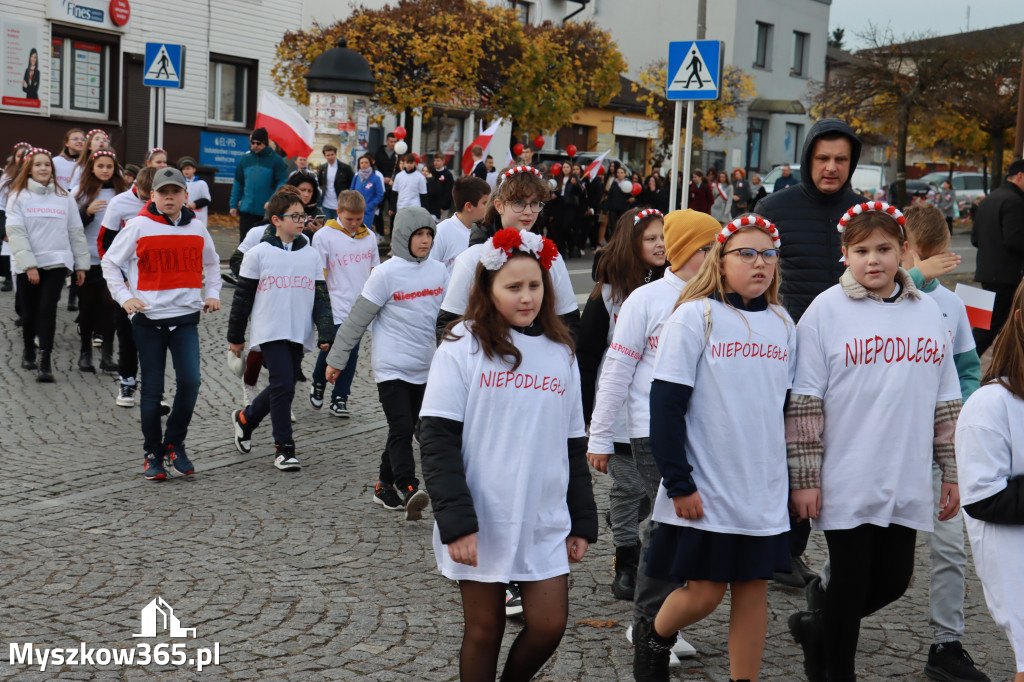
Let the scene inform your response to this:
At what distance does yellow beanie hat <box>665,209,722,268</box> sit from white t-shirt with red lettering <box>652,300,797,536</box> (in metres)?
0.68

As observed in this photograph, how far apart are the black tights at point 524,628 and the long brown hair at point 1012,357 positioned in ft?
4.70

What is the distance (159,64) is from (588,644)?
11.0 m

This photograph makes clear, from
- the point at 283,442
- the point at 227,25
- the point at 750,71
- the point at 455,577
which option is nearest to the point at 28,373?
the point at 283,442

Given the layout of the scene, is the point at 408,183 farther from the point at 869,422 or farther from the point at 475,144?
the point at 869,422

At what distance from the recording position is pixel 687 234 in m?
4.55

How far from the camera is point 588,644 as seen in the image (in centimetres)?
473

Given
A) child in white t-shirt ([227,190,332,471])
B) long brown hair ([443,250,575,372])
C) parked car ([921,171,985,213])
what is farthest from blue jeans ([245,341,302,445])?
parked car ([921,171,985,213])

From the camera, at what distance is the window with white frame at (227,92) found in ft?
87.2

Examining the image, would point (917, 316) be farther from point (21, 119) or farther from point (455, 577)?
point (21, 119)

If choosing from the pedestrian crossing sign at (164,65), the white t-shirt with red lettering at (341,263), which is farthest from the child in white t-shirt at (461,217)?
the pedestrian crossing sign at (164,65)

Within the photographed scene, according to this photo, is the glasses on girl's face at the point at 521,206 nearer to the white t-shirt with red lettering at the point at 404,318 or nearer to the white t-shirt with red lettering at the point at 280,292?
the white t-shirt with red lettering at the point at 404,318

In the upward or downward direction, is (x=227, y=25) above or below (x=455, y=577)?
above

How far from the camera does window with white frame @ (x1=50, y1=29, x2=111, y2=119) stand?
23.3 m

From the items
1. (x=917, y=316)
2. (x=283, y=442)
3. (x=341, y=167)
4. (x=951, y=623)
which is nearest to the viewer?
(x=917, y=316)
